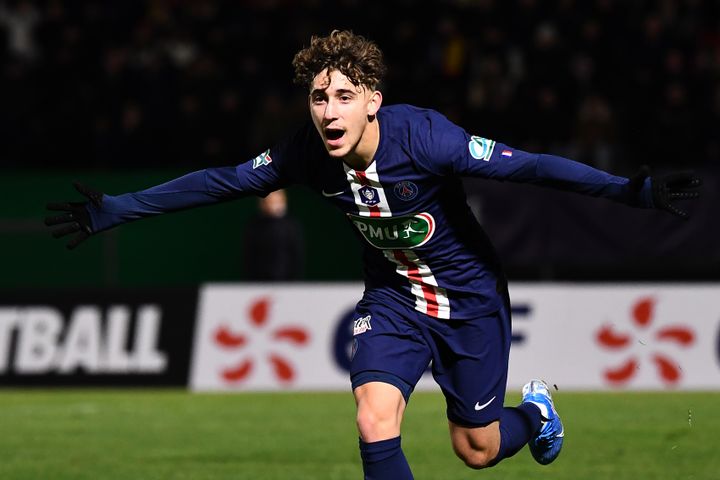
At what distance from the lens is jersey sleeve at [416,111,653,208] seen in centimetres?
593

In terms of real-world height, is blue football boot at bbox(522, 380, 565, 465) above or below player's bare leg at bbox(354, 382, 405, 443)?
below

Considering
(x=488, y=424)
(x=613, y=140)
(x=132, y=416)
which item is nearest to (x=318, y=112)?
(x=488, y=424)

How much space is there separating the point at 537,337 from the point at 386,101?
4534 millimetres

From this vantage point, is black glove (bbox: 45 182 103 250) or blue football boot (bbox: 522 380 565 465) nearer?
black glove (bbox: 45 182 103 250)

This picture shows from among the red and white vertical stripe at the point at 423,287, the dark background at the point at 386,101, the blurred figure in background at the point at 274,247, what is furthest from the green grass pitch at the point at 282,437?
the dark background at the point at 386,101

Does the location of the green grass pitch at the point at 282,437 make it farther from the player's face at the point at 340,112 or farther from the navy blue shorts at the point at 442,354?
the player's face at the point at 340,112

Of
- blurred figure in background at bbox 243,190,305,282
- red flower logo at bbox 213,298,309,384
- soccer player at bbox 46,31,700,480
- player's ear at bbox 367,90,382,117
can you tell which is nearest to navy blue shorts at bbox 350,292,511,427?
soccer player at bbox 46,31,700,480

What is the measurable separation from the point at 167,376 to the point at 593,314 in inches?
160

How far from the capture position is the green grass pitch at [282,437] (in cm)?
860

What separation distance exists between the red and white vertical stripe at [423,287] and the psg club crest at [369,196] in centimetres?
34

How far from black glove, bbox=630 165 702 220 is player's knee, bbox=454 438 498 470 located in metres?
1.75

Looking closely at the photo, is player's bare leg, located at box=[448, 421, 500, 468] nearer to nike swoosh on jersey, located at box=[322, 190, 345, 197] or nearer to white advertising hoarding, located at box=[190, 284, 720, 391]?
nike swoosh on jersey, located at box=[322, 190, 345, 197]

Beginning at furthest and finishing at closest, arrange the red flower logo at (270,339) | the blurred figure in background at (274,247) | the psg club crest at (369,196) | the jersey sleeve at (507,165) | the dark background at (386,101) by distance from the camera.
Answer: the dark background at (386,101)
the blurred figure in background at (274,247)
the red flower logo at (270,339)
the psg club crest at (369,196)
the jersey sleeve at (507,165)

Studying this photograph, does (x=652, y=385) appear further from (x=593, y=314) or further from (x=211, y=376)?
(x=211, y=376)
